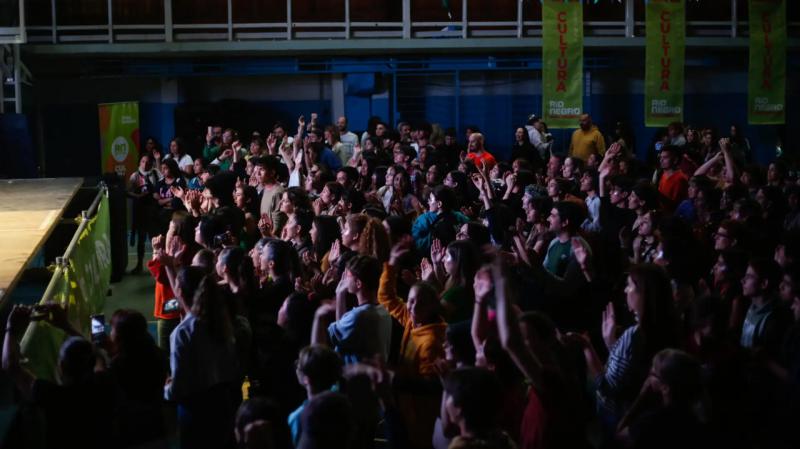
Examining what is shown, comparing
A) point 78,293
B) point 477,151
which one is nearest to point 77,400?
point 78,293

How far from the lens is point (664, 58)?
638 inches

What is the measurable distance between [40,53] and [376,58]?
6.12m

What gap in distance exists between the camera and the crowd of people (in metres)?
4.48

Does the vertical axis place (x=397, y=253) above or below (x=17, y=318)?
above

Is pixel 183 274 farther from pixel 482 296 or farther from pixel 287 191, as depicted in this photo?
pixel 287 191

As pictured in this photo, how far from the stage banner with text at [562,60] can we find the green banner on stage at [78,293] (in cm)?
701

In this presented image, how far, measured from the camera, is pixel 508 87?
71.9ft

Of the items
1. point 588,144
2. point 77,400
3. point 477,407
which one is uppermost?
point 588,144

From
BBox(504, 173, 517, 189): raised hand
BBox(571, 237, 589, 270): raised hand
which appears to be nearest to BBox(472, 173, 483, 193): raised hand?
BBox(504, 173, 517, 189): raised hand

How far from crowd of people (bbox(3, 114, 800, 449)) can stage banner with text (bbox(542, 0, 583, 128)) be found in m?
7.07

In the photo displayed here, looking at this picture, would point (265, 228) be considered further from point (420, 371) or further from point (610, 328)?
point (610, 328)

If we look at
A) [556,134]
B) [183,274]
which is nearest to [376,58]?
[556,134]

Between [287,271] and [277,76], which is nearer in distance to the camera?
[287,271]

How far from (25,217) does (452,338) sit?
6.44 meters
